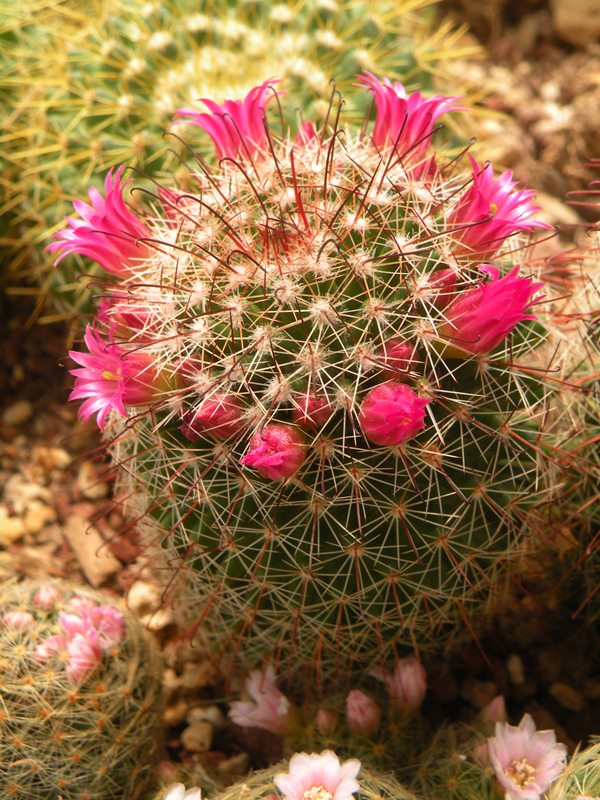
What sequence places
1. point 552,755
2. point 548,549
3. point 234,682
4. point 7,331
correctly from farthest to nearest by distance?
point 7,331 → point 234,682 → point 548,549 → point 552,755

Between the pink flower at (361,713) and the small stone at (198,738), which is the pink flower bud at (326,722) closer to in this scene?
the pink flower at (361,713)

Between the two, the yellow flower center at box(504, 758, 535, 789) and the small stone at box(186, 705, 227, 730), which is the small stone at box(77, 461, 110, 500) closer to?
the small stone at box(186, 705, 227, 730)

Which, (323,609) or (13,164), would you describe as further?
(13,164)

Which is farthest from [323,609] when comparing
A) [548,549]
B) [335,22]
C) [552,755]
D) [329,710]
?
[335,22]

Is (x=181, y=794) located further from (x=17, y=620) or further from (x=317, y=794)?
(x=17, y=620)

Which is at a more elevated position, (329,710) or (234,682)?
(329,710)

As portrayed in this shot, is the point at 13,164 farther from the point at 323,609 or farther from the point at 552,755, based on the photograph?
the point at 552,755

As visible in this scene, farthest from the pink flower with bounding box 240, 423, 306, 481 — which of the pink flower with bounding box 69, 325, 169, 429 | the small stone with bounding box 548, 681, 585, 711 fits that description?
the small stone with bounding box 548, 681, 585, 711

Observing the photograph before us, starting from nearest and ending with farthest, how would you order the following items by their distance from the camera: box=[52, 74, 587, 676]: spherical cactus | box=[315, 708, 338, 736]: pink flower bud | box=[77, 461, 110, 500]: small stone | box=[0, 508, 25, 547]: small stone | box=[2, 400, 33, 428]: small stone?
box=[52, 74, 587, 676]: spherical cactus < box=[315, 708, 338, 736]: pink flower bud < box=[0, 508, 25, 547]: small stone < box=[77, 461, 110, 500]: small stone < box=[2, 400, 33, 428]: small stone
